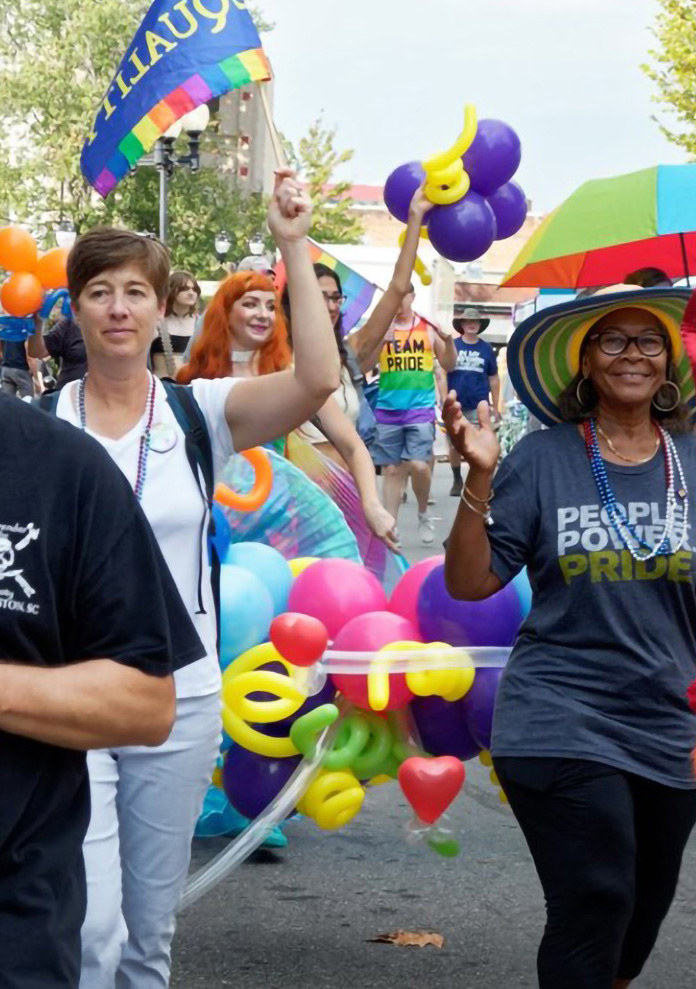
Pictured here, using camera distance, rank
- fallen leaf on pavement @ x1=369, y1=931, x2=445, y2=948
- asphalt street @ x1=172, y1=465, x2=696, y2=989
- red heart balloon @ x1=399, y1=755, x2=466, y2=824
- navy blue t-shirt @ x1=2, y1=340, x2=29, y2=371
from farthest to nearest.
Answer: navy blue t-shirt @ x1=2, y1=340, x2=29, y2=371 → fallen leaf on pavement @ x1=369, y1=931, x2=445, y2=948 → asphalt street @ x1=172, y1=465, x2=696, y2=989 → red heart balloon @ x1=399, y1=755, x2=466, y2=824

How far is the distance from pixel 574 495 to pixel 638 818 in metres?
0.67

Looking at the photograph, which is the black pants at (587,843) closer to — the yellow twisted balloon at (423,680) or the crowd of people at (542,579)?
the crowd of people at (542,579)

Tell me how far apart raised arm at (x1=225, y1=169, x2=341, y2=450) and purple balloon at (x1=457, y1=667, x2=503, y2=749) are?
1.06m

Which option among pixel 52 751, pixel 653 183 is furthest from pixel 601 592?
pixel 653 183

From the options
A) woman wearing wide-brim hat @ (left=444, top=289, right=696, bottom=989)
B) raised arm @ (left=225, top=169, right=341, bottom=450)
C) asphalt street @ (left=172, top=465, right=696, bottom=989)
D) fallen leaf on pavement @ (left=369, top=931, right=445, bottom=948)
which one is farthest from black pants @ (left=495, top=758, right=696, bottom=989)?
fallen leaf on pavement @ (left=369, top=931, right=445, bottom=948)

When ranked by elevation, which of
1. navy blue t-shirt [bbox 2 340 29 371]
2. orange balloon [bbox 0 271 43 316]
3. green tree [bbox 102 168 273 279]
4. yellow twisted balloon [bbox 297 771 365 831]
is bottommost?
yellow twisted balloon [bbox 297 771 365 831]

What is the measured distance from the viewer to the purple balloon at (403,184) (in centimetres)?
543

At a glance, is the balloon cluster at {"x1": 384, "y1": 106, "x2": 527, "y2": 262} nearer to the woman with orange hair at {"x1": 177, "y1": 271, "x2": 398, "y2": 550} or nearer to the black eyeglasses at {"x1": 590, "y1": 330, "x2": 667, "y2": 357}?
the woman with orange hair at {"x1": 177, "y1": 271, "x2": 398, "y2": 550}

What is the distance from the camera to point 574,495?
3312 mm

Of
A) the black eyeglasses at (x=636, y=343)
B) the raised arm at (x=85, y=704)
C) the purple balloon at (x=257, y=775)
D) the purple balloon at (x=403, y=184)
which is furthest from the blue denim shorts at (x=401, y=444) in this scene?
the raised arm at (x=85, y=704)

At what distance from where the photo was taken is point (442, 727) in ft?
13.4

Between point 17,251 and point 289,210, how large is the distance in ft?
30.2

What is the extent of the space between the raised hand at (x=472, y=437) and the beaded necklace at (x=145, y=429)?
598 mm

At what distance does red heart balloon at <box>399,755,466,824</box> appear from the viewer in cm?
396
